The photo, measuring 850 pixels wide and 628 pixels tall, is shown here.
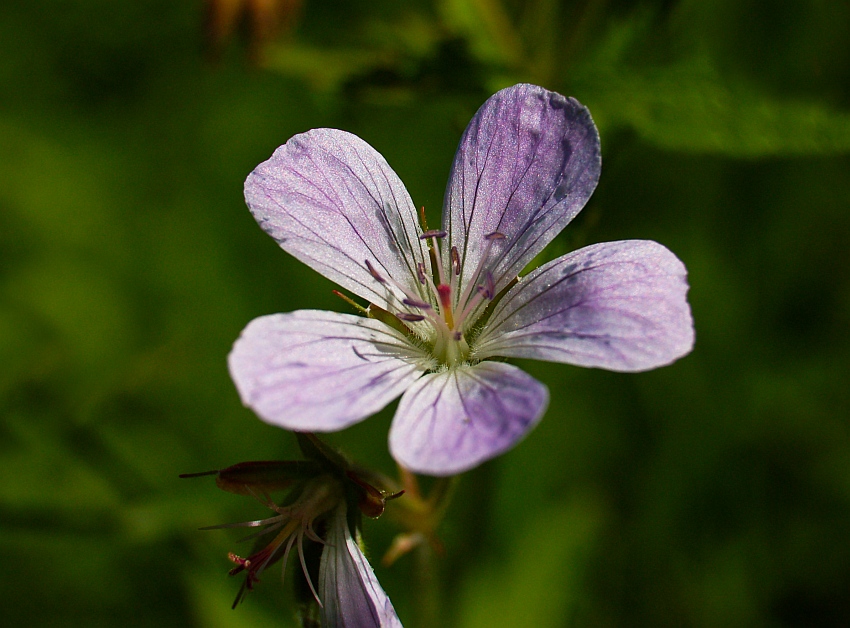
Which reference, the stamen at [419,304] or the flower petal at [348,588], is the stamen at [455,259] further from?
the flower petal at [348,588]

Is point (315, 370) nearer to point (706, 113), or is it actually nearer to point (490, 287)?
point (490, 287)

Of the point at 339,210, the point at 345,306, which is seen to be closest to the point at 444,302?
the point at 339,210

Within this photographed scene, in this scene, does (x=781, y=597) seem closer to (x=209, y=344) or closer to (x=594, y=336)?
(x=594, y=336)

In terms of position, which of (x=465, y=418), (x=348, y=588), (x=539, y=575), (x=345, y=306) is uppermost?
(x=465, y=418)

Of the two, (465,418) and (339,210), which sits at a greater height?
(339,210)

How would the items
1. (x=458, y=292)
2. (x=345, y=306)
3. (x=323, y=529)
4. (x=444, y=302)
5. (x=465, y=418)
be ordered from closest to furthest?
1. (x=465, y=418)
2. (x=323, y=529)
3. (x=444, y=302)
4. (x=458, y=292)
5. (x=345, y=306)

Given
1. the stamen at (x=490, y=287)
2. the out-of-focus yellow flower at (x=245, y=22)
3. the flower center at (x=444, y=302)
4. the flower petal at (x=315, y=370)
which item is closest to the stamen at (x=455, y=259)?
the flower center at (x=444, y=302)
